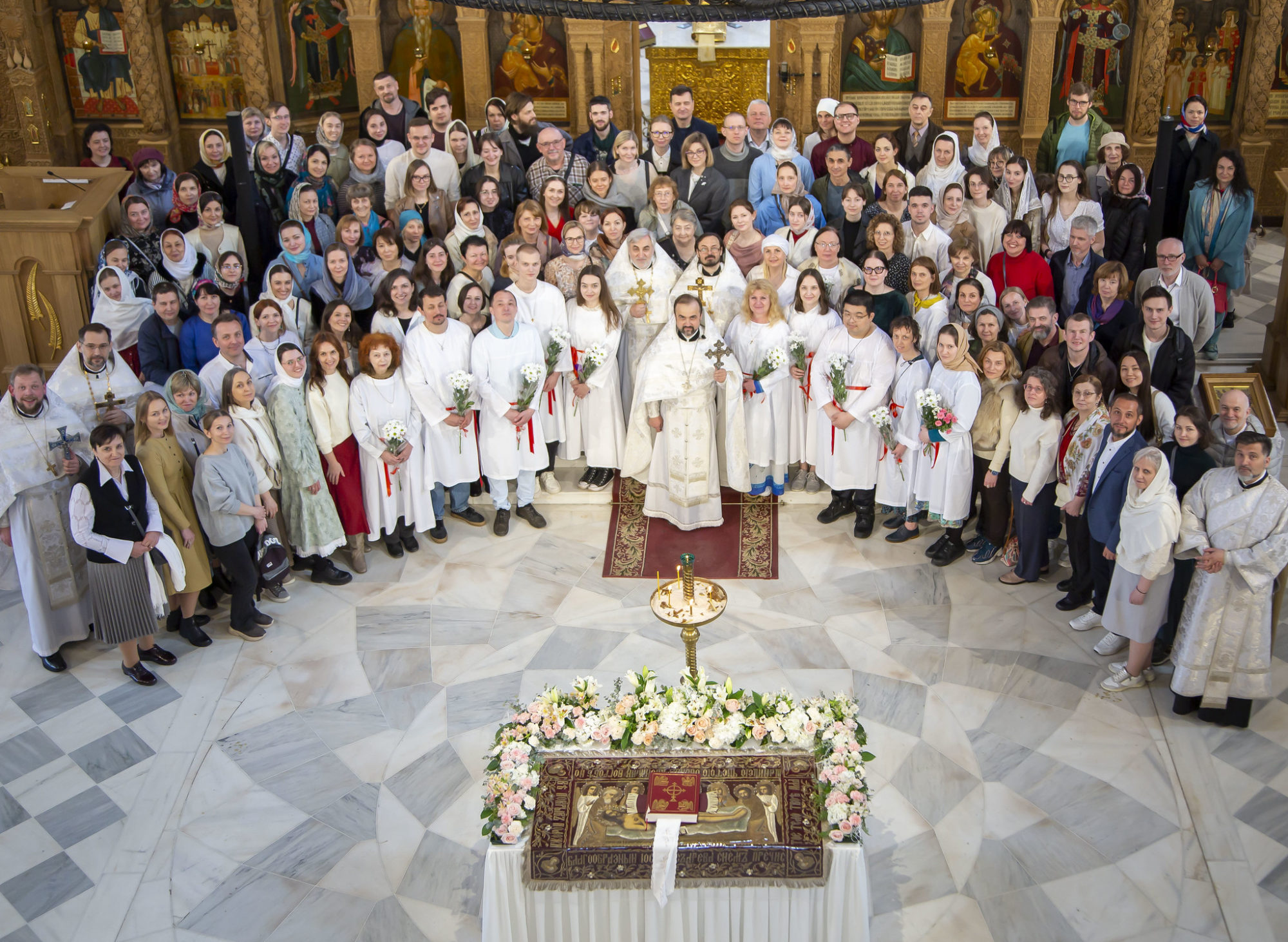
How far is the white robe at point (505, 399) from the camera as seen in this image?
953cm

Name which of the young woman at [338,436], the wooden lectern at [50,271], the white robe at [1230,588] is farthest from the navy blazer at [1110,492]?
the wooden lectern at [50,271]

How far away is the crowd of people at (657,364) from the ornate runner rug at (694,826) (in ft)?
9.68

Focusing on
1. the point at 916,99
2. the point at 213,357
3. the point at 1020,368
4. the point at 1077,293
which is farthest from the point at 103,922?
the point at 916,99

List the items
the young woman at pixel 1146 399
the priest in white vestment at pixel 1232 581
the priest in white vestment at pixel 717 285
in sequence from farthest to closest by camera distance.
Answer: the priest in white vestment at pixel 717 285, the young woman at pixel 1146 399, the priest in white vestment at pixel 1232 581

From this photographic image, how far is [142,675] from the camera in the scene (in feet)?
28.0

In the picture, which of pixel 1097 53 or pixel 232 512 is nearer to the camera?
pixel 232 512

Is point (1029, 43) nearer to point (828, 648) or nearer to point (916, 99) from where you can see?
point (916, 99)

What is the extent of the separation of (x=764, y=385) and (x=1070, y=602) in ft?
8.75

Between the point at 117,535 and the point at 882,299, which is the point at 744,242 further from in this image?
the point at 117,535

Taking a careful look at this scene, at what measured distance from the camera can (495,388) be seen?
9.62m

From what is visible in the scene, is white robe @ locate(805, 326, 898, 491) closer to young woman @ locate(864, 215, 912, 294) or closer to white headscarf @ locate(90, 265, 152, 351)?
young woman @ locate(864, 215, 912, 294)

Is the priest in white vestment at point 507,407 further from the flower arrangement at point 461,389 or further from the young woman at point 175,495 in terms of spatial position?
the young woman at point 175,495

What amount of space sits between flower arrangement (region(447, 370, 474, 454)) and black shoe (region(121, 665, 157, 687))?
2759 mm

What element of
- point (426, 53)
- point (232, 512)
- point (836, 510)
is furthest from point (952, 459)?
point (426, 53)
